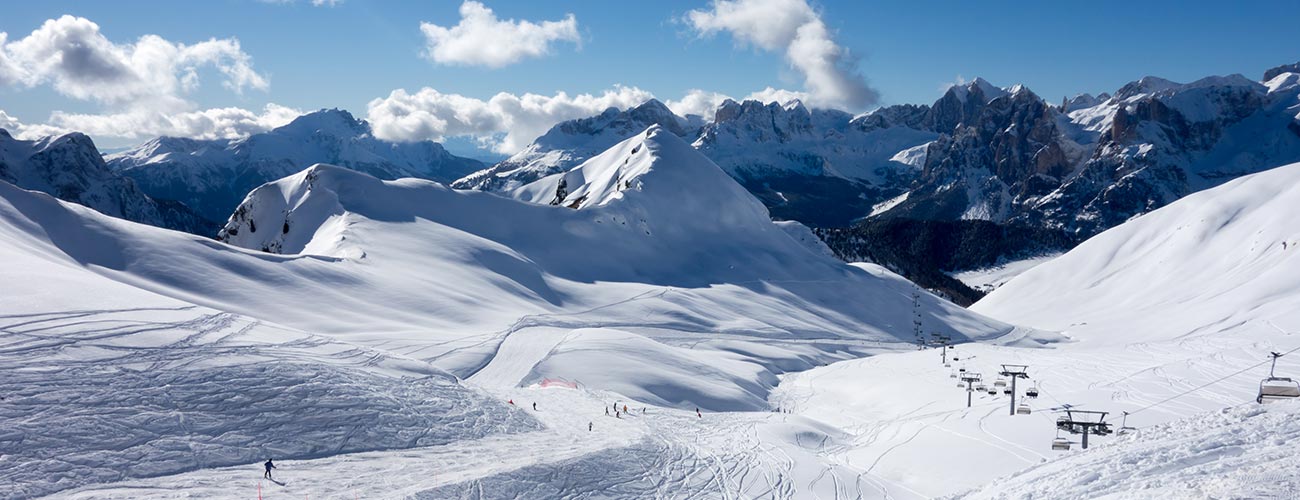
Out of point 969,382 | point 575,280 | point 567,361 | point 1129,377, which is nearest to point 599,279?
point 575,280

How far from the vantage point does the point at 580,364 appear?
6712 centimetres

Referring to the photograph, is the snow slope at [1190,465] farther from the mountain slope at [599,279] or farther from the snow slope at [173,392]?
the mountain slope at [599,279]

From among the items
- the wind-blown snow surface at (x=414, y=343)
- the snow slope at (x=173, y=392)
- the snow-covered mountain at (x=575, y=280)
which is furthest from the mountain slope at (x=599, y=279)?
the snow slope at (x=173, y=392)

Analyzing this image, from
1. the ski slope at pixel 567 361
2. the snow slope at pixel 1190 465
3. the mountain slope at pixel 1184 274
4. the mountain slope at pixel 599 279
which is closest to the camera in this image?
the snow slope at pixel 1190 465

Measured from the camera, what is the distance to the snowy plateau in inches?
1292

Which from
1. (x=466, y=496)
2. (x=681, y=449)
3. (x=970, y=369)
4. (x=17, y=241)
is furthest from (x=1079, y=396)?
(x=17, y=241)

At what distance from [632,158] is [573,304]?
78.2 m

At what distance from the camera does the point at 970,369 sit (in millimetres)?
77562

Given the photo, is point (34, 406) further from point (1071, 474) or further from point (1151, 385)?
point (1151, 385)

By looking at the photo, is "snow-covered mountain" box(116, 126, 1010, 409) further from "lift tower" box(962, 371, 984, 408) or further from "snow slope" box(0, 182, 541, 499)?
"lift tower" box(962, 371, 984, 408)

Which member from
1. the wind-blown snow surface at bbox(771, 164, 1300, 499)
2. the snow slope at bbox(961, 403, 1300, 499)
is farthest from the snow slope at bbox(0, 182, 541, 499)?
the snow slope at bbox(961, 403, 1300, 499)

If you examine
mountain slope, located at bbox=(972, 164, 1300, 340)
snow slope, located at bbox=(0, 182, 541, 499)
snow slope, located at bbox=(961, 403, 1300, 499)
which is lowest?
snow slope, located at bbox=(0, 182, 541, 499)

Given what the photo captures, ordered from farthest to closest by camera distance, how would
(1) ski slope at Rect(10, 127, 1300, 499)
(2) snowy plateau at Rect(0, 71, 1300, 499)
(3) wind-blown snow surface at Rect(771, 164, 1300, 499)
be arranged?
(1) ski slope at Rect(10, 127, 1300, 499), (2) snowy plateau at Rect(0, 71, 1300, 499), (3) wind-blown snow surface at Rect(771, 164, 1300, 499)

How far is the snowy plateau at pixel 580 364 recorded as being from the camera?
Result: 108ft
